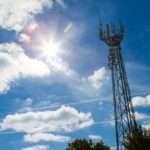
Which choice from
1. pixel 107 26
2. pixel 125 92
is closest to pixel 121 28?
pixel 107 26

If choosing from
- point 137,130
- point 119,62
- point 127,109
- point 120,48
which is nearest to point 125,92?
point 127,109

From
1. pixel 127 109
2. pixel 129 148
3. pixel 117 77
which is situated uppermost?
pixel 117 77

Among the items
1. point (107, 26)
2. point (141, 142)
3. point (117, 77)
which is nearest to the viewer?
point (141, 142)

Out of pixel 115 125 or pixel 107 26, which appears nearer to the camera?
pixel 115 125

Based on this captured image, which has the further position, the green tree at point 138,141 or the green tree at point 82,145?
the green tree at point 82,145

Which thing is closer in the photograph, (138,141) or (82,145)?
(138,141)

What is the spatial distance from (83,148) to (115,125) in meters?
8.13

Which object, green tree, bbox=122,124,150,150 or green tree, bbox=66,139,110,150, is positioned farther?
green tree, bbox=66,139,110,150

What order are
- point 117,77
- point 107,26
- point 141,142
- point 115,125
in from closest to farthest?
point 141,142 → point 115,125 → point 117,77 → point 107,26

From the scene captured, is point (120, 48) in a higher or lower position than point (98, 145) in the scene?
higher

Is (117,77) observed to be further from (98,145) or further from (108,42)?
(98,145)

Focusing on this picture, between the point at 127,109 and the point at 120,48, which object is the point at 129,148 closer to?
the point at 127,109

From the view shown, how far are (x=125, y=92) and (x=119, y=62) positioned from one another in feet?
16.8

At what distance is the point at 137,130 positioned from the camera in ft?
60.3
